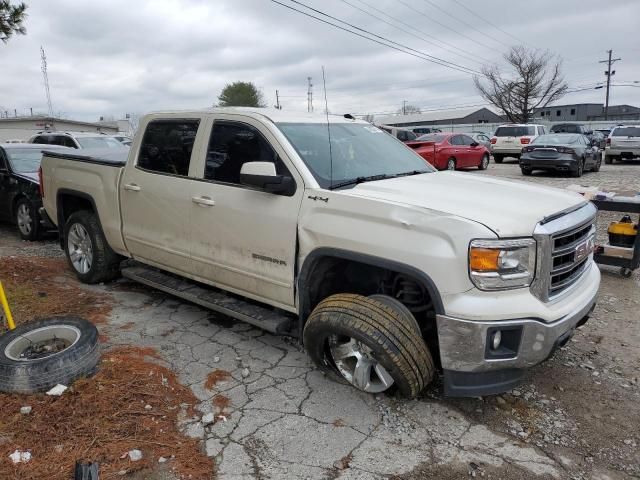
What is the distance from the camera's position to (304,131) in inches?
157

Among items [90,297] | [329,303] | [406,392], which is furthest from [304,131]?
[90,297]

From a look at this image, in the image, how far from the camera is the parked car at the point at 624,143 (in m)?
20.5

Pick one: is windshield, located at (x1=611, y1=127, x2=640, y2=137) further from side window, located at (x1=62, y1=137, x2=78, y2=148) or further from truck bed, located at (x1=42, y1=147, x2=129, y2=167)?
truck bed, located at (x1=42, y1=147, x2=129, y2=167)

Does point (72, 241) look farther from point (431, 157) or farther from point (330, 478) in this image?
point (431, 157)

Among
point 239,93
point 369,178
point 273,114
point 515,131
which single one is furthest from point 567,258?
point 239,93

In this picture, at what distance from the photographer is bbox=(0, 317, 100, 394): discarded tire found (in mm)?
3207

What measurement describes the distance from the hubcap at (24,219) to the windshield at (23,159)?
0.66 meters

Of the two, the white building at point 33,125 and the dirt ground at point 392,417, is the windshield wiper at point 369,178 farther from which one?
the white building at point 33,125

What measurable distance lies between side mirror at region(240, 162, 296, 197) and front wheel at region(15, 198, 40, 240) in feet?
20.0

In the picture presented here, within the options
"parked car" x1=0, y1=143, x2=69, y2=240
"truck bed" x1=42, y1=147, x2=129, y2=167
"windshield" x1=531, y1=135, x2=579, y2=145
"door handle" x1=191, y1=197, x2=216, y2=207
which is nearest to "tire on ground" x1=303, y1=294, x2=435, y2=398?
"door handle" x1=191, y1=197, x2=216, y2=207

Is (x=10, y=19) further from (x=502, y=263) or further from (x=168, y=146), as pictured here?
(x=502, y=263)

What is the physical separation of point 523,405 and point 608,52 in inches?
2955

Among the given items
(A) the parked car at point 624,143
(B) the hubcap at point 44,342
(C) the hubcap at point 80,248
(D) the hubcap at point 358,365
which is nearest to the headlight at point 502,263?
(D) the hubcap at point 358,365

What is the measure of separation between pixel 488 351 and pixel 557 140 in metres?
15.9
